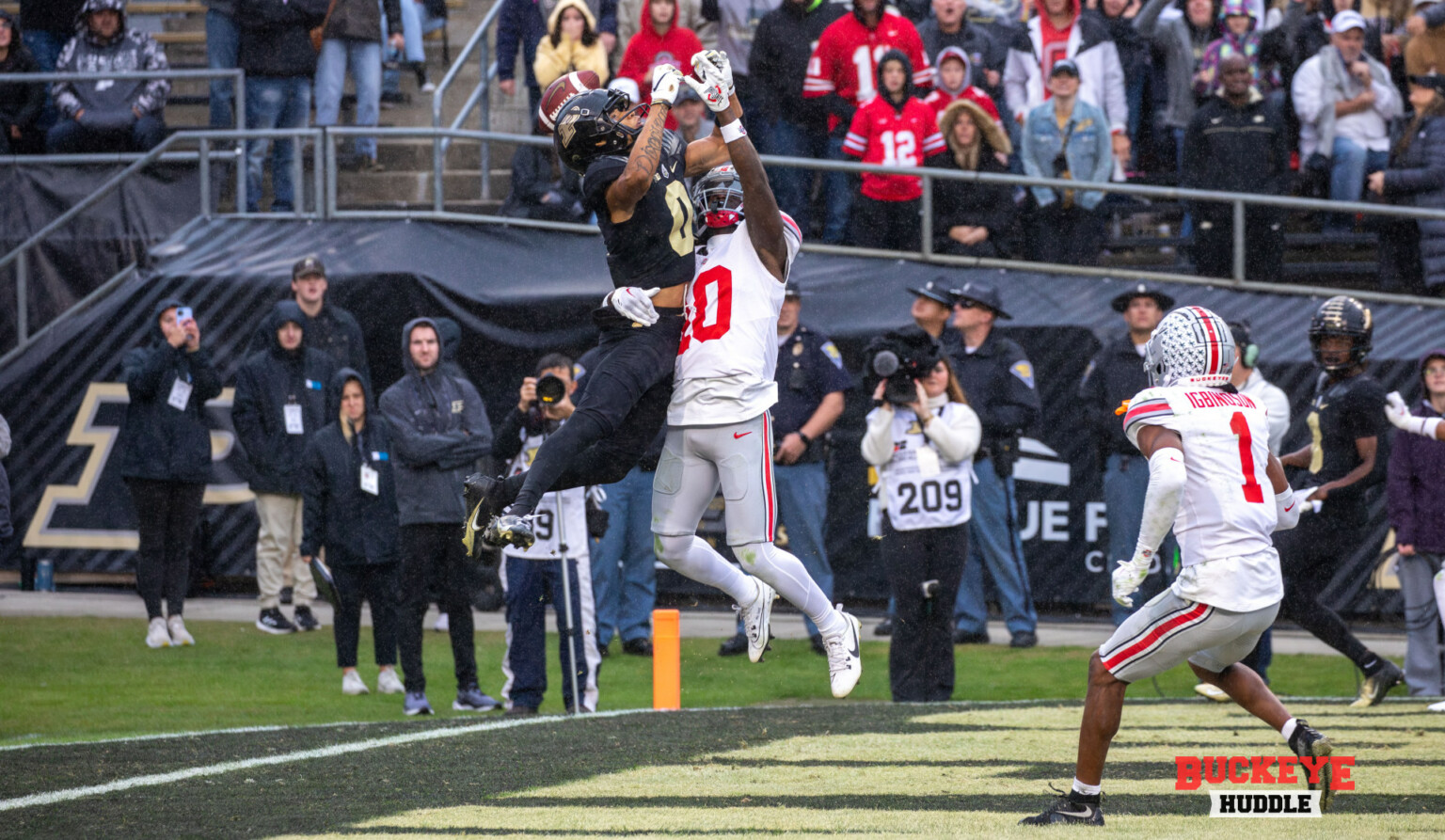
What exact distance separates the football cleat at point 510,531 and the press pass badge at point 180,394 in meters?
5.84

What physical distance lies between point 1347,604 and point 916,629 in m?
4.07

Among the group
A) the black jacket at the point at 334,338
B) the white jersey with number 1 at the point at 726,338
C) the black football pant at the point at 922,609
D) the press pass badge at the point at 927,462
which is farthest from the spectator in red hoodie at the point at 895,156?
the white jersey with number 1 at the point at 726,338

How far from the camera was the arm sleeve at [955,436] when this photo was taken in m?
9.27

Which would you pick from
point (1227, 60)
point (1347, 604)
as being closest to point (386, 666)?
point (1347, 604)

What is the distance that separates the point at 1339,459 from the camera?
9203 millimetres

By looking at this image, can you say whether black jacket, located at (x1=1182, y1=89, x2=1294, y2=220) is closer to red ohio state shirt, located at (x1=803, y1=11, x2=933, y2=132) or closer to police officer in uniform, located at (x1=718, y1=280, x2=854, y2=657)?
red ohio state shirt, located at (x1=803, y1=11, x2=933, y2=132)

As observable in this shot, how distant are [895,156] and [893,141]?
11 centimetres

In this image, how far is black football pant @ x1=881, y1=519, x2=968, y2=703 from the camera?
9094mm

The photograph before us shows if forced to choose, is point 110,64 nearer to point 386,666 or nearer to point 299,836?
point 386,666

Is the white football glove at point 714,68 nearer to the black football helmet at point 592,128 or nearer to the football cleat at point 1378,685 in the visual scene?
the black football helmet at point 592,128

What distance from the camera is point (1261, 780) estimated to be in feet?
20.3

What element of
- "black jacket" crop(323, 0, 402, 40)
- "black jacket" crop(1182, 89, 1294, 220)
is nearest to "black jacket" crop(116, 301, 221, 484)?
"black jacket" crop(323, 0, 402, 40)

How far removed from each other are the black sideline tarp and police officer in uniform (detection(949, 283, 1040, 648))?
0.87 m

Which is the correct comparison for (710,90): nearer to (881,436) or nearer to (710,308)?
(710,308)
